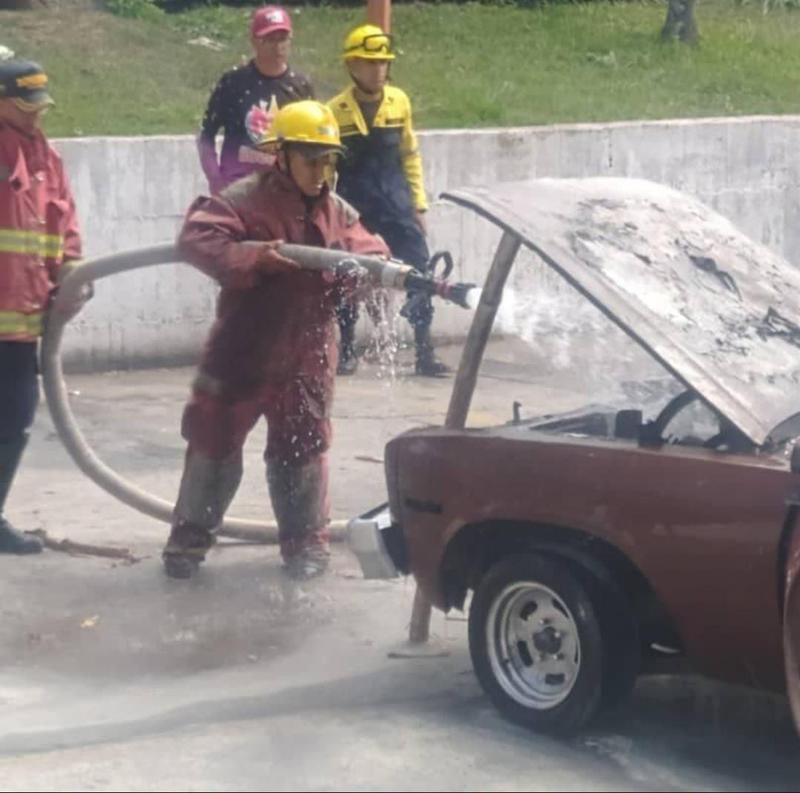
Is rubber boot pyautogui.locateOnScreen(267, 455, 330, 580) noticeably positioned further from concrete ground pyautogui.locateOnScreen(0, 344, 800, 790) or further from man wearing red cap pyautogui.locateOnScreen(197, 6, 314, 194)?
man wearing red cap pyautogui.locateOnScreen(197, 6, 314, 194)

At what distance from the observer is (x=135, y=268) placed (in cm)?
824

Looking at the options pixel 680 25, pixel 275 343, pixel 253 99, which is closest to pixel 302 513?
pixel 275 343

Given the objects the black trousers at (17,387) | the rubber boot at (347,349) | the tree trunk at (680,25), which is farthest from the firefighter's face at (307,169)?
the tree trunk at (680,25)

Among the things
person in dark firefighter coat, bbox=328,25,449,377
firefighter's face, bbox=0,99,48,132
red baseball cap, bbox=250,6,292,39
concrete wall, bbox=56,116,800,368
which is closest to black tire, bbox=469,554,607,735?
firefighter's face, bbox=0,99,48,132

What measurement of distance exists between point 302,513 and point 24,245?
1518 millimetres

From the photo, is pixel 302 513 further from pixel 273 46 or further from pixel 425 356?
pixel 425 356

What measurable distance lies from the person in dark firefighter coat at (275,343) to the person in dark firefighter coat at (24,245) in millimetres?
742

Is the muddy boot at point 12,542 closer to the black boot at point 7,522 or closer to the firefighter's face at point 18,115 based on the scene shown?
the black boot at point 7,522

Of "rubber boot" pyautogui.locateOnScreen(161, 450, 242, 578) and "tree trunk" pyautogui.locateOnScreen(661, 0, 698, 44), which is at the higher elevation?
"tree trunk" pyautogui.locateOnScreen(661, 0, 698, 44)

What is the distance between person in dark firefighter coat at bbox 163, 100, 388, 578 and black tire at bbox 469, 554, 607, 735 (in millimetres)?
1553

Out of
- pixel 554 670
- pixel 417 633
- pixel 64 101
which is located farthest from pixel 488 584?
pixel 64 101

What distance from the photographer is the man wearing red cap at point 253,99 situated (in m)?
10.1

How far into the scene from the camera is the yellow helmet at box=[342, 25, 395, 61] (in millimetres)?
10969

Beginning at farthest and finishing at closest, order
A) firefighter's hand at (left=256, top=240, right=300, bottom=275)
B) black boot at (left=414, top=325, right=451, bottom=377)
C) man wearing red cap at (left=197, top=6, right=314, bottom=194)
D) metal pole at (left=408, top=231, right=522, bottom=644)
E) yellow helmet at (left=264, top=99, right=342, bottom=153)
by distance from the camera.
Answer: black boot at (left=414, top=325, right=451, bottom=377)
man wearing red cap at (left=197, top=6, right=314, bottom=194)
yellow helmet at (left=264, top=99, right=342, bottom=153)
firefighter's hand at (left=256, top=240, right=300, bottom=275)
metal pole at (left=408, top=231, right=522, bottom=644)
